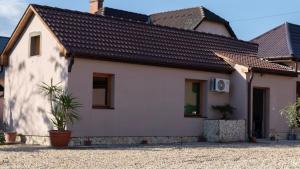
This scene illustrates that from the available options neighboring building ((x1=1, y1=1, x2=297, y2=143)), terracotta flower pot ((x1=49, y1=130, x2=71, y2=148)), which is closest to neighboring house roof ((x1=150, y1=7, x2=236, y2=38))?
neighboring building ((x1=1, y1=1, x2=297, y2=143))

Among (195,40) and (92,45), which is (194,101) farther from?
(92,45)

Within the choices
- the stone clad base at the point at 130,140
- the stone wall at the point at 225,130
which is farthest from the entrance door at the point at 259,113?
the stone clad base at the point at 130,140

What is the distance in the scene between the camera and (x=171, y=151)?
16469mm

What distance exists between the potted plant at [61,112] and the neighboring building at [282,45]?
39.7 ft

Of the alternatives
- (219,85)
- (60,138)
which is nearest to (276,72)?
(219,85)

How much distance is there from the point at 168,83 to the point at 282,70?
572 centimetres

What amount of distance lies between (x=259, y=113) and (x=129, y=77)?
23.1ft

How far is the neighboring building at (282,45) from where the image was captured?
26.8 m

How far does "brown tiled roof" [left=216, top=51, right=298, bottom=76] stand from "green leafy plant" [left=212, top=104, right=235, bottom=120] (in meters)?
1.80

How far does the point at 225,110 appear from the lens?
2250 centimetres

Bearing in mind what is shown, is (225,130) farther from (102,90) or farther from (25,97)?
(25,97)

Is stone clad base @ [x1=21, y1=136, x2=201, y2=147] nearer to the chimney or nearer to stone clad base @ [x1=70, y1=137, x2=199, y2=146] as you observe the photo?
stone clad base @ [x1=70, y1=137, x2=199, y2=146]

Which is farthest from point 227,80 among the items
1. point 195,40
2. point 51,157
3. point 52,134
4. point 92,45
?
point 51,157

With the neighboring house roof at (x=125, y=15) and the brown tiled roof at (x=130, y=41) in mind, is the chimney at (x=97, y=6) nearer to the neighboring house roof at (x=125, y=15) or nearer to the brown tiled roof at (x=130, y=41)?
the neighboring house roof at (x=125, y=15)
